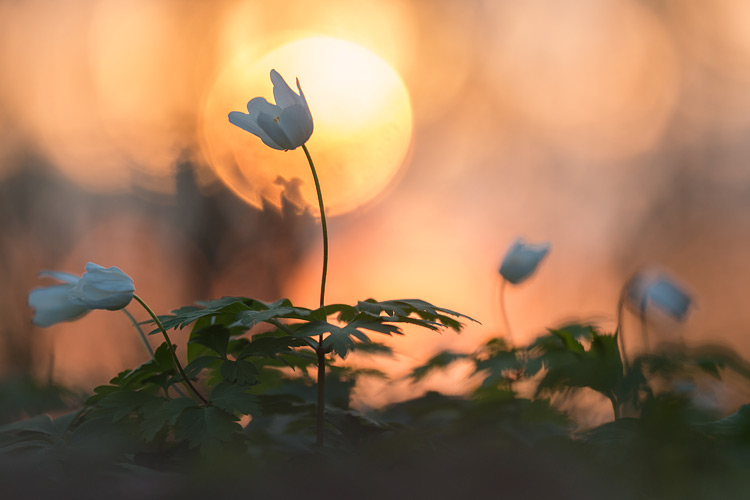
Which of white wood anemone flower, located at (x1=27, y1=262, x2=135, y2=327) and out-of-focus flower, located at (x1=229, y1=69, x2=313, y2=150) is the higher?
out-of-focus flower, located at (x1=229, y1=69, x2=313, y2=150)

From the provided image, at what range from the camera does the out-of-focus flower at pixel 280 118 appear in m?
1.65

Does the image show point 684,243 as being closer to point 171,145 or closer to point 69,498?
point 171,145

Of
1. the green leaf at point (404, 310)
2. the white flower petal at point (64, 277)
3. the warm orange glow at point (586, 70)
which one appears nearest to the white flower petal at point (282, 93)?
the green leaf at point (404, 310)

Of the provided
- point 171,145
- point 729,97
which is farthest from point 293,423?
point 729,97

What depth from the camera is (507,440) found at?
132cm

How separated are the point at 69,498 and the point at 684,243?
30.7 feet

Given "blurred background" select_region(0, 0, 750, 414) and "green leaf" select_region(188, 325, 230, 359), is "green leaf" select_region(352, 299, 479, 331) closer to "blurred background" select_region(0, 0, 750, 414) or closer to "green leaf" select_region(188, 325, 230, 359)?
"green leaf" select_region(188, 325, 230, 359)

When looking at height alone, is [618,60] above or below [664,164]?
above

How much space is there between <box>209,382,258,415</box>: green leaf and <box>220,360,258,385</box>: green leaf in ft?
0.07

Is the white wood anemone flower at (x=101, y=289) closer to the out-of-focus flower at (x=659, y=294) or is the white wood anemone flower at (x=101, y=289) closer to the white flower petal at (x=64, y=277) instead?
the white flower petal at (x=64, y=277)

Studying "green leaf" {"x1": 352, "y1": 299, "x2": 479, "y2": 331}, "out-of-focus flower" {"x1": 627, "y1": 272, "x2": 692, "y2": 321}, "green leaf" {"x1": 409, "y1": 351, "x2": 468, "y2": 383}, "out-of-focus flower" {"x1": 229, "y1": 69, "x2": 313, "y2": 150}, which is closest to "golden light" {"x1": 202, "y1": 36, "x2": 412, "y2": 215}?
"green leaf" {"x1": 409, "y1": 351, "x2": 468, "y2": 383}

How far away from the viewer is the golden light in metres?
7.36

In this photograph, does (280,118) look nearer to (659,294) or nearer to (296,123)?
(296,123)

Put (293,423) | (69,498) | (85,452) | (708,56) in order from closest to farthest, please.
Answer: (69,498)
(85,452)
(293,423)
(708,56)
